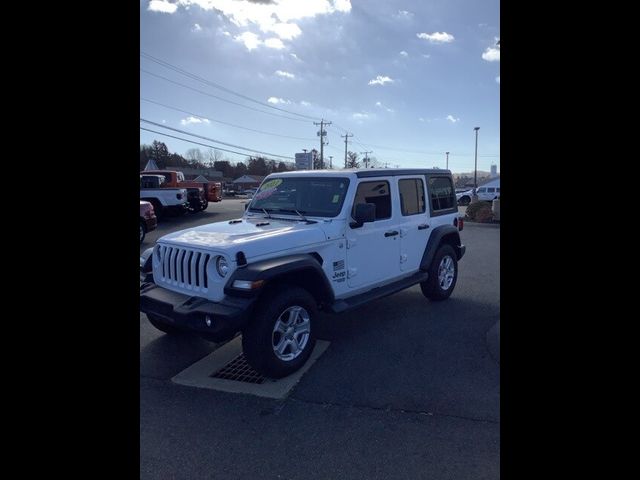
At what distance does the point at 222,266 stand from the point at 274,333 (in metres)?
0.75

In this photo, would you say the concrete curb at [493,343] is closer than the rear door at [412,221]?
Yes

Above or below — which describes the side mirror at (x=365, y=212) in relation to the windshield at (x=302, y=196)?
below

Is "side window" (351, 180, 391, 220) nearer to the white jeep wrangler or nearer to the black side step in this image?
the white jeep wrangler

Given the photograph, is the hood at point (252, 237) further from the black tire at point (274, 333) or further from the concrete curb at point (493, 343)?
the concrete curb at point (493, 343)

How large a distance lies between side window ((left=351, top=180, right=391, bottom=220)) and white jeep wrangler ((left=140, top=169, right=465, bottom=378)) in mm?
12

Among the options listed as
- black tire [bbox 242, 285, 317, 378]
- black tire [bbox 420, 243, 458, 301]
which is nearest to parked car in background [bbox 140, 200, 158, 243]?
black tire [bbox 420, 243, 458, 301]

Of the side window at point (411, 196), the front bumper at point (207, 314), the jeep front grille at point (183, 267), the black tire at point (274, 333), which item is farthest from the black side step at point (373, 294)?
the jeep front grille at point (183, 267)

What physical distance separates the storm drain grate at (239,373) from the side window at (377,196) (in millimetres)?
2073

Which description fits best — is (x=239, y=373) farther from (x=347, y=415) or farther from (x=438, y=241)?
(x=438, y=241)

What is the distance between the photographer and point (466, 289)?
6766 mm

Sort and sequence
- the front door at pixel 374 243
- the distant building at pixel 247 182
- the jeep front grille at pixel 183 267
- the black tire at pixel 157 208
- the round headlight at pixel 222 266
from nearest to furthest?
the round headlight at pixel 222 266 → the jeep front grille at pixel 183 267 → the front door at pixel 374 243 → the black tire at pixel 157 208 → the distant building at pixel 247 182

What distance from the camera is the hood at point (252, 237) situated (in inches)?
143
